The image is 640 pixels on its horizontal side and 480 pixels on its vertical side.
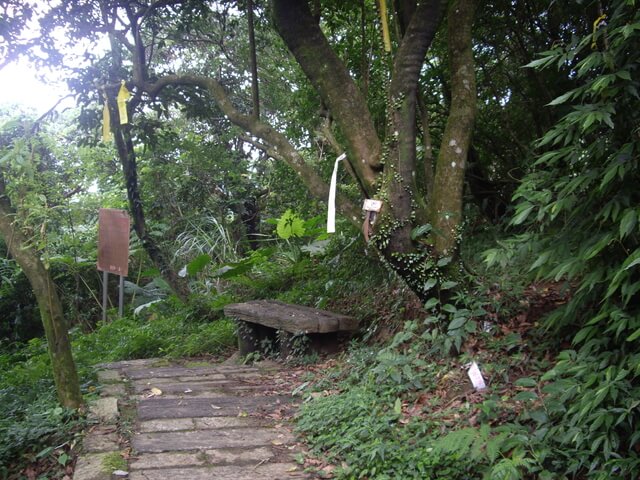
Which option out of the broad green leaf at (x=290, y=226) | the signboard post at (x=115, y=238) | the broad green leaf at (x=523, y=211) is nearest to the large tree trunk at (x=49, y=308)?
the broad green leaf at (x=523, y=211)

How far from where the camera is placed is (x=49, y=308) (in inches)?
162

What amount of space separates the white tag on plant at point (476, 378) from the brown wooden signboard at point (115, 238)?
6.25m

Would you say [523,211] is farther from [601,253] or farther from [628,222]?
[628,222]

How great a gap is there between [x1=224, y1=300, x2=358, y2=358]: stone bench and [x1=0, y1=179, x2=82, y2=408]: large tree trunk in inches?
84.9

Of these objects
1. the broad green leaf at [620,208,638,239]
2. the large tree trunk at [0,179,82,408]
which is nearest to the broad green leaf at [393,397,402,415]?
the broad green leaf at [620,208,638,239]

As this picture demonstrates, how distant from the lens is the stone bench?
5801mm

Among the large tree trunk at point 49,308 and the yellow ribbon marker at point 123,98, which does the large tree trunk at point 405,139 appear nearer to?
the large tree trunk at point 49,308

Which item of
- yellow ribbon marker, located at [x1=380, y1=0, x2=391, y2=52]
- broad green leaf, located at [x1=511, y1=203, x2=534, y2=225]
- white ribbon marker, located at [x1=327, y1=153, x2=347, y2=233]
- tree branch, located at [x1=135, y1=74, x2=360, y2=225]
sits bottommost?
broad green leaf, located at [x1=511, y1=203, x2=534, y2=225]

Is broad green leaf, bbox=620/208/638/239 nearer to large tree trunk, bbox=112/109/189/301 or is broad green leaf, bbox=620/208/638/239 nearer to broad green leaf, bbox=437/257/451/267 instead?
broad green leaf, bbox=437/257/451/267

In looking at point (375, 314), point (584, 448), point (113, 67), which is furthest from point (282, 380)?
point (113, 67)

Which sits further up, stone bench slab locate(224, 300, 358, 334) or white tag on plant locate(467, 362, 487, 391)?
stone bench slab locate(224, 300, 358, 334)

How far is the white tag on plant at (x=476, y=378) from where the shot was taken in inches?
149

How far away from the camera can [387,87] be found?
4832mm

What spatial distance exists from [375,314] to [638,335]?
3526 mm
